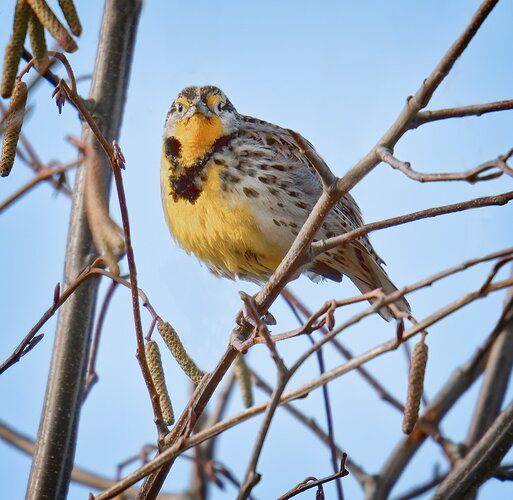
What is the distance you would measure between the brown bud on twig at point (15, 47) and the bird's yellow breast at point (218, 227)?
121cm

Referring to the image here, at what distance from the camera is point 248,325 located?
2.90 meters

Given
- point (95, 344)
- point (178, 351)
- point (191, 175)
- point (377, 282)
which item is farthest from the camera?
point (377, 282)

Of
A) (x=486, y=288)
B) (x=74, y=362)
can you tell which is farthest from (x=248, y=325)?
(x=486, y=288)

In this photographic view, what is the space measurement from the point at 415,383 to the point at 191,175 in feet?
6.13

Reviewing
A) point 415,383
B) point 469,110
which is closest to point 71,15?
point 469,110

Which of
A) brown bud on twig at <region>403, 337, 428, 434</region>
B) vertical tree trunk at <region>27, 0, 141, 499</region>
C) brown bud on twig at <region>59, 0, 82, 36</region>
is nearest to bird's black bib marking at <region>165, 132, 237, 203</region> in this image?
vertical tree trunk at <region>27, 0, 141, 499</region>

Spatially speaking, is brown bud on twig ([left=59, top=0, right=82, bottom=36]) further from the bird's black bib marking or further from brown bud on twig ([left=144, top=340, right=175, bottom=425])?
the bird's black bib marking

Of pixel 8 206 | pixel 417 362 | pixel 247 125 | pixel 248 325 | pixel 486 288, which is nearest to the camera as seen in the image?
pixel 486 288

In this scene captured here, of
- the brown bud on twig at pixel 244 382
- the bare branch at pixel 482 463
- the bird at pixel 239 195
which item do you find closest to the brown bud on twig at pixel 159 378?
the brown bud on twig at pixel 244 382

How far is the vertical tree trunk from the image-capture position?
293cm

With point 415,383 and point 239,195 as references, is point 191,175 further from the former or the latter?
point 415,383

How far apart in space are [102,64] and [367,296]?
202 centimetres

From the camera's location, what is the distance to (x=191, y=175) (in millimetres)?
3832

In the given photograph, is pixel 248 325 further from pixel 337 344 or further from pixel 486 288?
pixel 486 288
